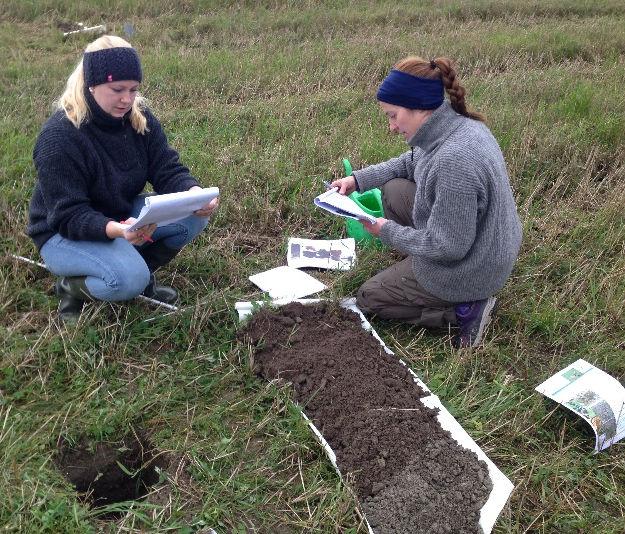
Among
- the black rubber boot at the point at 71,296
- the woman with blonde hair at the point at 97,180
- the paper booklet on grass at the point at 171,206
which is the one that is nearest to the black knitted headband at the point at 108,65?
the woman with blonde hair at the point at 97,180

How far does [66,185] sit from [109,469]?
1329 millimetres

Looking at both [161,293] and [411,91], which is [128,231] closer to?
[161,293]

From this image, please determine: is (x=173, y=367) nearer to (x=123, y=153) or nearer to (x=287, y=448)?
(x=287, y=448)

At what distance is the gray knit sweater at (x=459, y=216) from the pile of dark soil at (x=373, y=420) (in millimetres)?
500

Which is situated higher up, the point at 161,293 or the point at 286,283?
the point at 161,293

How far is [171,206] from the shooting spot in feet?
9.96

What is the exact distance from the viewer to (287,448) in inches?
107

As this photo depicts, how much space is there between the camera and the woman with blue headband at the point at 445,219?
9.85ft

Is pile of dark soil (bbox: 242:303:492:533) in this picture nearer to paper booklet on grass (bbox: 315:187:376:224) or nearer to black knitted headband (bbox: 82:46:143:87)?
paper booklet on grass (bbox: 315:187:376:224)

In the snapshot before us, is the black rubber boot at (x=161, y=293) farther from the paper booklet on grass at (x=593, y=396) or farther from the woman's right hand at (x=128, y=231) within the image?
the paper booklet on grass at (x=593, y=396)

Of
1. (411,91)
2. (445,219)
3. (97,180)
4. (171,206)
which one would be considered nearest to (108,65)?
(97,180)

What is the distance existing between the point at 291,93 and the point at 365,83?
0.87 meters

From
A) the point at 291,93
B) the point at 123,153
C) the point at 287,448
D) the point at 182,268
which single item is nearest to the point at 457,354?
the point at 287,448

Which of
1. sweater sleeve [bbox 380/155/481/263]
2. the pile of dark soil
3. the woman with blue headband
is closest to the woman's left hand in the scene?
the woman with blue headband
